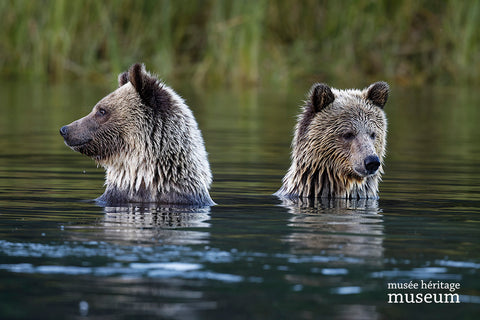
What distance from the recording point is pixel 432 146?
1708cm

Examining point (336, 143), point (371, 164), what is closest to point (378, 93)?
point (336, 143)

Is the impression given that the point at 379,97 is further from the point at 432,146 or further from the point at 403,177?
the point at 432,146

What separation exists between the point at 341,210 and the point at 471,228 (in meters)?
1.65

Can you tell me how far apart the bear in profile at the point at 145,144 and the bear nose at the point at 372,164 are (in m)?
1.69

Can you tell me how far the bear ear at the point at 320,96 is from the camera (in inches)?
423

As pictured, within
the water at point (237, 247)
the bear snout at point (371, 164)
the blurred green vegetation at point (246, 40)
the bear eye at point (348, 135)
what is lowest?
the water at point (237, 247)

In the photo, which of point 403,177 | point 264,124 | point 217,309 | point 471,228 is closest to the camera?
point 217,309

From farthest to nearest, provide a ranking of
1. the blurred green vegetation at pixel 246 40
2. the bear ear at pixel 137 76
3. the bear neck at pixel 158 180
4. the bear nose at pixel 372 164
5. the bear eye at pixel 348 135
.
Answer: the blurred green vegetation at pixel 246 40
the bear eye at pixel 348 135
the bear nose at pixel 372 164
the bear ear at pixel 137 76
the bear neck at pixel 158 180

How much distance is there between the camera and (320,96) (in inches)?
424

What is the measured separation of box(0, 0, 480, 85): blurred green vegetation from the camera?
27.8 m

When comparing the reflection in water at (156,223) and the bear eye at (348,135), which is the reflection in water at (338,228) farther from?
the reflection in water at (156,223)

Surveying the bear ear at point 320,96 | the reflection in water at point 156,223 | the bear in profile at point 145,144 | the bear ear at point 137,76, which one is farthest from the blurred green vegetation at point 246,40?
the reflection in water at point 156,223

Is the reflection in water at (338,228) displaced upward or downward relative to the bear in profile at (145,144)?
downward

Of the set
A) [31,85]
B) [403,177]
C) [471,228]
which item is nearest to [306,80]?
[31,85]
